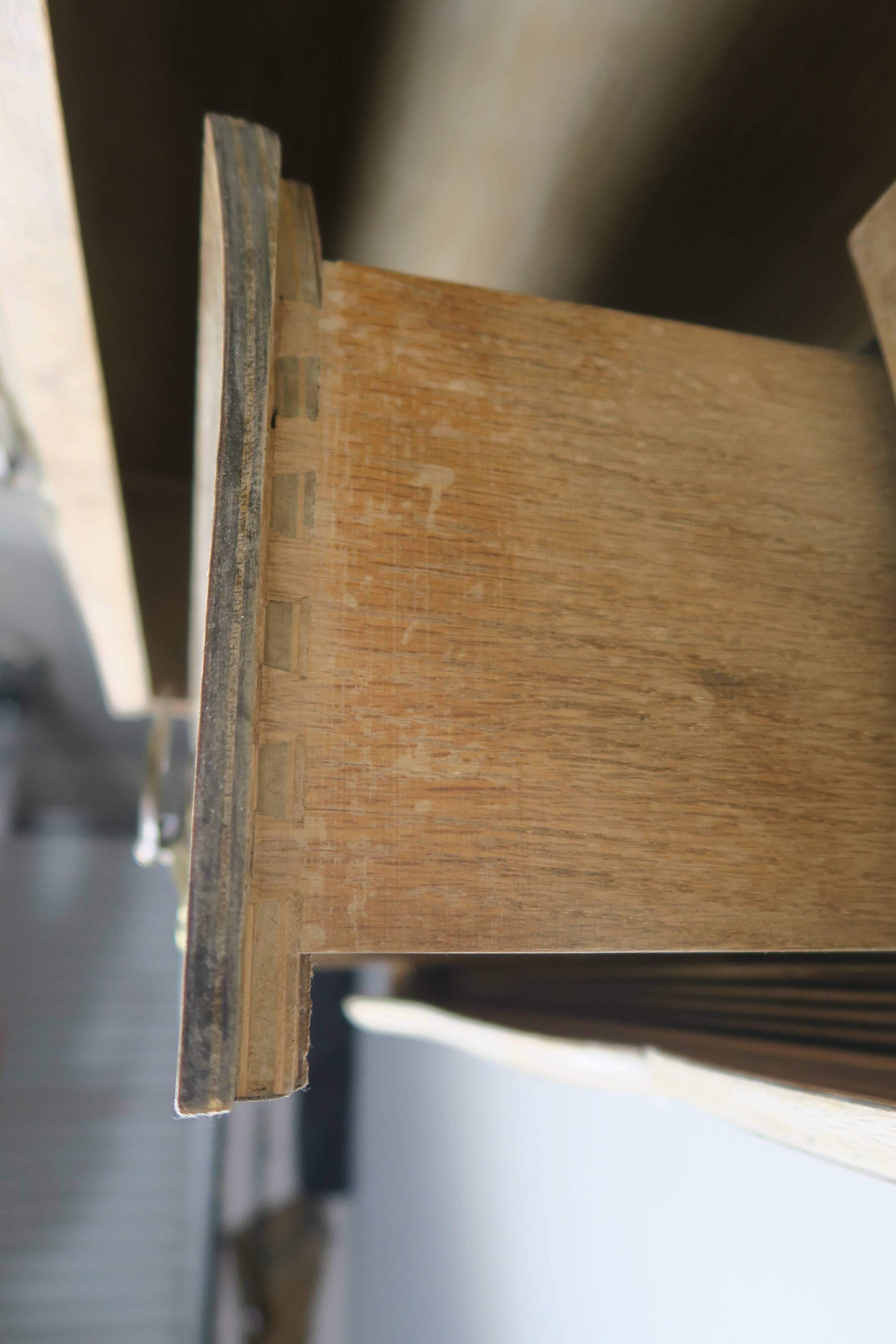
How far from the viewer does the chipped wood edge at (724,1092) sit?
407 mm

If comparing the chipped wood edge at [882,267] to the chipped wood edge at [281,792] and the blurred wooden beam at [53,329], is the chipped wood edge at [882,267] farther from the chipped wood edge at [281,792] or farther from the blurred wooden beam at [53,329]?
the blurred wooden beam at [53,329]

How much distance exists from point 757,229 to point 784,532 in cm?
49

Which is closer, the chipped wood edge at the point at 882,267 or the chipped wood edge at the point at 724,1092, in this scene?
the chipped wood edge at the point at 724,1092

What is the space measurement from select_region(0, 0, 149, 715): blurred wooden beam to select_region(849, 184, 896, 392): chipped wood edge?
1.68 ft

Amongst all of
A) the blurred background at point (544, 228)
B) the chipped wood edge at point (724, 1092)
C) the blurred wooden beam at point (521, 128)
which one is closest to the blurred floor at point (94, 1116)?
the blurred background at point (544, 228)

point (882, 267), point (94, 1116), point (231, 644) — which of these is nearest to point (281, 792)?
point (231, 644)

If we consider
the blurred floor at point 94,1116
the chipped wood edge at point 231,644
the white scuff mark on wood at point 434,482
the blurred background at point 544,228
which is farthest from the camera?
the blurred floor at point 94,1116

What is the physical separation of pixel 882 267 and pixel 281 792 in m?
0.49

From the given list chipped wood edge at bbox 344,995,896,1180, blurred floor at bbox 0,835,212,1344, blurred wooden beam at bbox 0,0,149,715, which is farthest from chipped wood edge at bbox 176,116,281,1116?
blurred floor at bbox 0,835,212,1344

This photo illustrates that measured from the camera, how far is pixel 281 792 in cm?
42

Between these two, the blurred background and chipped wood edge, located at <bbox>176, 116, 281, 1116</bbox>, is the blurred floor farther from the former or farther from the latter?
chipped wood edge, located at <bbox>176, 116, 281, 1116</bbox>

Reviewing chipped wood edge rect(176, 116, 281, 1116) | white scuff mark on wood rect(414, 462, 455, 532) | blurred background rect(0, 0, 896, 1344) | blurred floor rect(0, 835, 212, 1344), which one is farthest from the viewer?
blurred floor rect(0, 835, 212, 1344)

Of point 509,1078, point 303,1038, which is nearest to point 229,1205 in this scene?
point 509,1078

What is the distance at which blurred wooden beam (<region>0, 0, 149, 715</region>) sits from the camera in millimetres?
529
